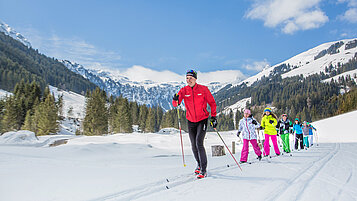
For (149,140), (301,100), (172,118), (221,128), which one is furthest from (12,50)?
(301,100)

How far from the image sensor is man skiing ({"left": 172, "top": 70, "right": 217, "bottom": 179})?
4.97m

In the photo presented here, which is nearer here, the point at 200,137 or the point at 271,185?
the point at 271,185

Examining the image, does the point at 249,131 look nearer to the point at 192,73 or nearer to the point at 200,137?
the point at 200,137

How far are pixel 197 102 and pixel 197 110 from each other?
18 centimetres

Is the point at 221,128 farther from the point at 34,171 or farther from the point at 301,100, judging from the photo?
the point at 34,171

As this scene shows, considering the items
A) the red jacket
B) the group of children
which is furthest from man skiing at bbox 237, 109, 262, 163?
the red jacket

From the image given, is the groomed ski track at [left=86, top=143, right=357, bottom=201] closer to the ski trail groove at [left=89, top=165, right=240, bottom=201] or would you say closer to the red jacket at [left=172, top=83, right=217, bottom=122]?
the ski trail groove at [left=89, top=165, right=240, bottom=201]

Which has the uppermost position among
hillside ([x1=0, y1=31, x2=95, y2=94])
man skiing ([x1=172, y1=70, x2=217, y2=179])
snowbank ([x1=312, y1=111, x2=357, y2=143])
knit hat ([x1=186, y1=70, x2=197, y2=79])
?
hillside ([x1=0, y1=31, x2=95, y2=94])

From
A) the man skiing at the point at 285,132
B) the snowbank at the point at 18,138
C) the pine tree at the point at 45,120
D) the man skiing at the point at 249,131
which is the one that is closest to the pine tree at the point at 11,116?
the pine tree at the point at 45,120

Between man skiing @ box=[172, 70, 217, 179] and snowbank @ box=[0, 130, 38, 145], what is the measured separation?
2061 cm

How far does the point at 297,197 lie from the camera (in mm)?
3346

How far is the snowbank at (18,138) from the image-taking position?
64.8 ft

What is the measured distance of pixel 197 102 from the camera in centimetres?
502

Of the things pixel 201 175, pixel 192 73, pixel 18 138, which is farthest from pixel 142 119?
pixel 201 175
